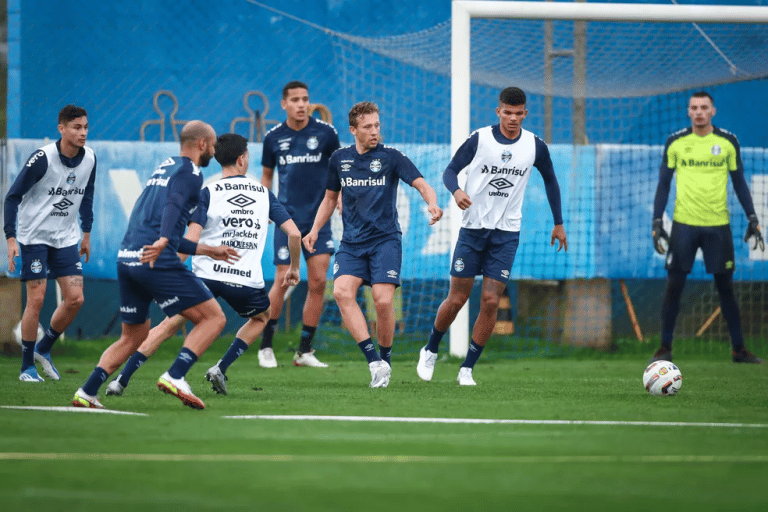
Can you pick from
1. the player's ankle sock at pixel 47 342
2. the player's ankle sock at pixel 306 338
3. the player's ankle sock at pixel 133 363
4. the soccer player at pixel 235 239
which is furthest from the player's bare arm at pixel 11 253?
the player's ankle sock at pixel 306 338

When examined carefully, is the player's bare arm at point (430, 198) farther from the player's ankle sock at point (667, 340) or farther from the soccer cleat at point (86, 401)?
the player's ankle sock at point (667, 340)

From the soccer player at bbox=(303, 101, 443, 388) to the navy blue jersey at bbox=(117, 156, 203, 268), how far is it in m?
1.72

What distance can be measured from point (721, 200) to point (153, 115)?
6.69 meters

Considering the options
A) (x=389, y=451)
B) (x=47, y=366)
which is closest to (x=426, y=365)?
(x=47, y=366)

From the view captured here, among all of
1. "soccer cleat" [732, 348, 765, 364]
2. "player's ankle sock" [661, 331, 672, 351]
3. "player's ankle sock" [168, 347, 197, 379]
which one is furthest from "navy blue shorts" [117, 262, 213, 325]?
"soccer cleat" [732, 348, 765, 364]

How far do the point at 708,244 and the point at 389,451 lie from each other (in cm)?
656

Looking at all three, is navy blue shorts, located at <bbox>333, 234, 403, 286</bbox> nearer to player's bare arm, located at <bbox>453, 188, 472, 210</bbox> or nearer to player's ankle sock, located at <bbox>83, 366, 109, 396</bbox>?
player's bare arm, located at <bbox>453, 188, 472, 210</bbox>

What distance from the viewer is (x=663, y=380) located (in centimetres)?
694

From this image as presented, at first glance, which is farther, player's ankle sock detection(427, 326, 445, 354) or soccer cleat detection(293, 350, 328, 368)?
soccer cleat detection(293, 350, 328, 368)

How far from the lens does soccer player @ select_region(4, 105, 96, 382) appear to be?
7.95 metres

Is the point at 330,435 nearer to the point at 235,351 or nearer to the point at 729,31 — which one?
the point at 235,351

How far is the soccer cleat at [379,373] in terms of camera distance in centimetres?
734

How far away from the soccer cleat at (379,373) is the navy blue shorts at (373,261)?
570 mm

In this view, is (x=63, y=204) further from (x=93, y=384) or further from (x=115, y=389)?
(x=93, y=384)
